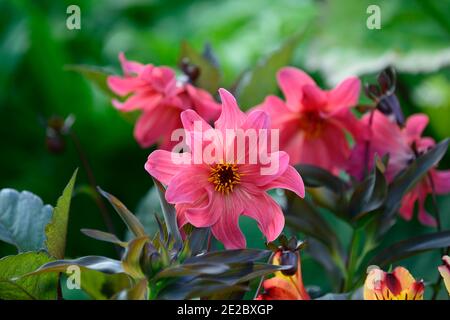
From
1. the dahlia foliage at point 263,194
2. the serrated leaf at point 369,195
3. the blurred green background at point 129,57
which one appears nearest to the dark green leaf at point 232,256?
the dahlia foliage at point 263,194

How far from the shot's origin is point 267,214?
437mm

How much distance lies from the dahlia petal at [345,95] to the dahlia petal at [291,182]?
16cm

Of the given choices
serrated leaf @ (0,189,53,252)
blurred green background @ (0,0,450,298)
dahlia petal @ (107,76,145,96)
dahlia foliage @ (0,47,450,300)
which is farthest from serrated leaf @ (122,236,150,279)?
blurred green background @ (0,0,450,298)

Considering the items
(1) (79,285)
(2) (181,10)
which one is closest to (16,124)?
(2) (181,10)

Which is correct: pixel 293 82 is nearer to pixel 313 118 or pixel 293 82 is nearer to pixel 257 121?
pixel 313 118

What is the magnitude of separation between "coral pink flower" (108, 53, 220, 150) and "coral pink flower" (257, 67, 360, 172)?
0.16 ft

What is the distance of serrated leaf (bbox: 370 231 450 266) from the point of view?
0.49m

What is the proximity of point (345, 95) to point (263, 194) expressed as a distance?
16 centimetres

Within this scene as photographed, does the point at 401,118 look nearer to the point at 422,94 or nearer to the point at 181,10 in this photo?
the point at 422,94

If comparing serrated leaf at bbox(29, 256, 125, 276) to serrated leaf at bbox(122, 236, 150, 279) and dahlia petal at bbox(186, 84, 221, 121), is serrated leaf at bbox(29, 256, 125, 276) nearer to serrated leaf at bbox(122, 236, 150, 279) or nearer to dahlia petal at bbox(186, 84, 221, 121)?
serrated leaf at bbox(122, 236, 150, 279)

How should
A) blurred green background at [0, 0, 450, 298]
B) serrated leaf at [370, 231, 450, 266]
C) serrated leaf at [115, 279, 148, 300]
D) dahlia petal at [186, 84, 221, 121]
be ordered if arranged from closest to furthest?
serrated leaf at [115, 279, 148, 300], serrated leaf at [370, 231, 450, 266], dahlia petal at [186, 84, 221, 121], blurred green background at [0, 0, 450, 298]

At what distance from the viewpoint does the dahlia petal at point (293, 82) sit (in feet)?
1.90
